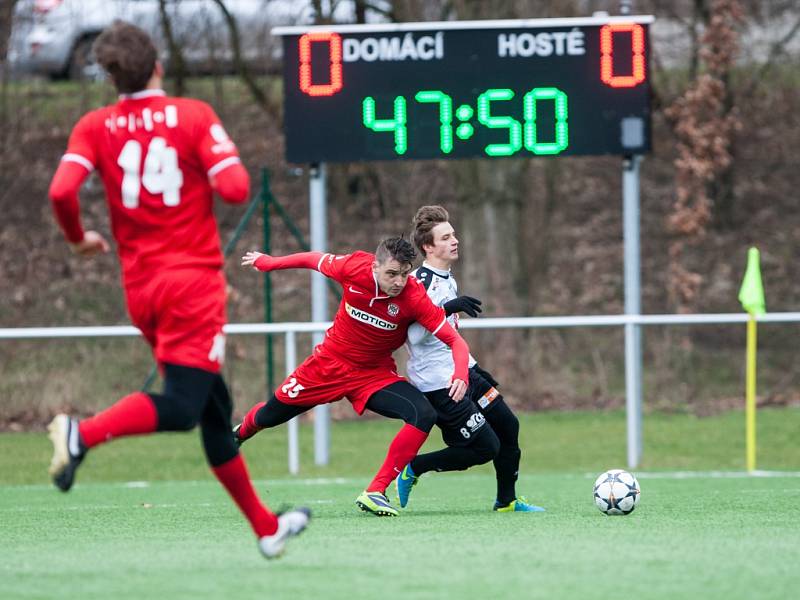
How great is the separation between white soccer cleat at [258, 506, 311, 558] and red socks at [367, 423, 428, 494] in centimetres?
225

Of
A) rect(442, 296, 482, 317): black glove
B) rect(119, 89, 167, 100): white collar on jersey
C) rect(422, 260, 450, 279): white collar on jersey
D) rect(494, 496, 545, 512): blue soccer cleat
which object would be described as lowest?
rect(494, 496, 545, 512): blue soccer cleat

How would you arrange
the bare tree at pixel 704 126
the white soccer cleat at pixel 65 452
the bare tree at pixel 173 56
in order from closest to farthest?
the white soccer cleat at pixel 65 452 → the bare tree at pixel 173 56 → the bare tree at pixel 704 126

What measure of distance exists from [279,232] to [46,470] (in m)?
8.16

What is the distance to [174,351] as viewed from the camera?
15.9ft

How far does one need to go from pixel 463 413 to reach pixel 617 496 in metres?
0.91

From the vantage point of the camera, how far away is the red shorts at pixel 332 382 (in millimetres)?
7457

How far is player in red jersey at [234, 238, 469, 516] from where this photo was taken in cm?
701

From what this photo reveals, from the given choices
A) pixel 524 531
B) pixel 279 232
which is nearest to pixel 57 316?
pixel 279 232

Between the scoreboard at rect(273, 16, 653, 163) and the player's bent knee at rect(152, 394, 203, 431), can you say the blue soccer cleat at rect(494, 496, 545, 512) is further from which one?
the scoreboard at rect(273, 16, 653, 163)

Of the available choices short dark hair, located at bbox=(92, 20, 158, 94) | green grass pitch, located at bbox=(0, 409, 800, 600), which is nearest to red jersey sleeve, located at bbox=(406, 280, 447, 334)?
green grass pitch, located at bbox=(0, 409, 800, 600)

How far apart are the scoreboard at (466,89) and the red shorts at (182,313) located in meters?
6.49

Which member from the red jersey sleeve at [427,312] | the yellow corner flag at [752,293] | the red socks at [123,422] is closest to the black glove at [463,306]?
the red jersey sleeve at [427,312]

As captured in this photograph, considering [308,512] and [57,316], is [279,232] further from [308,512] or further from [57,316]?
[308,512]

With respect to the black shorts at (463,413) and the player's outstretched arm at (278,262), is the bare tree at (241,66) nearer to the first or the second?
the player's outstretched arm at (278,262)
